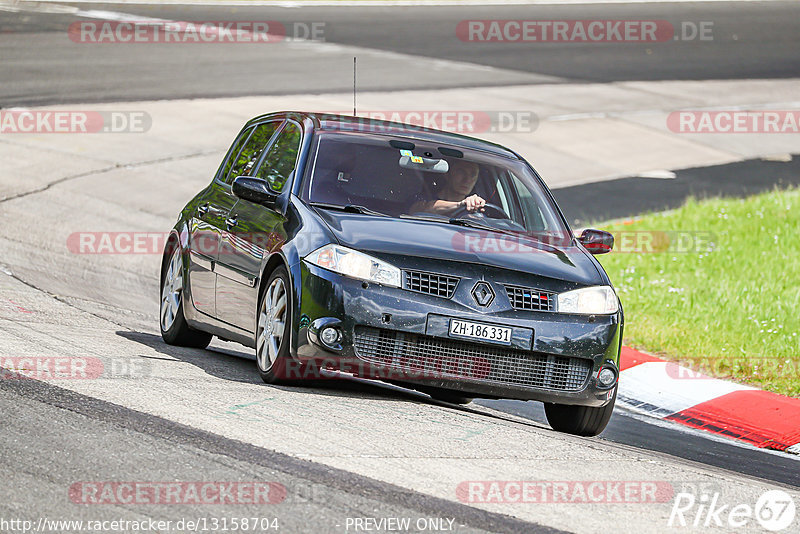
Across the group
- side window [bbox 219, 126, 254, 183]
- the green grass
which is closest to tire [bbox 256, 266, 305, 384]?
side window [bbox 219, 126, 254, 183]

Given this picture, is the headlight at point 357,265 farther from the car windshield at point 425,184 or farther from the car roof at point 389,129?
the car roof at point 389,129

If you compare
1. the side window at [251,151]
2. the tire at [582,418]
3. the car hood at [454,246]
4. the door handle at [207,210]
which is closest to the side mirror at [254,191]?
the car hood at [454,246]

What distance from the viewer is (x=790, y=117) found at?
86.7 feet

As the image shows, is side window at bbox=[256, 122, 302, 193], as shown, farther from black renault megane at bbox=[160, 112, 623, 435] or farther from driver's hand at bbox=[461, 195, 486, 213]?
driver's hand at bbox=[461, 195, 486, 213]

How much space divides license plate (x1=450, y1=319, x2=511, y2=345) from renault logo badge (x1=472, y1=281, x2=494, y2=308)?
13 centimetres

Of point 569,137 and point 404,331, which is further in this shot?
point 569,137

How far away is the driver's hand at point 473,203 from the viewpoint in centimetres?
869

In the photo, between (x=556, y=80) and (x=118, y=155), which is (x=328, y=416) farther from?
(x=556, y=80)

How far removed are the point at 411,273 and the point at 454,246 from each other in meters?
0.40

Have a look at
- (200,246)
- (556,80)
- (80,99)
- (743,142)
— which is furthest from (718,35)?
(200,246)

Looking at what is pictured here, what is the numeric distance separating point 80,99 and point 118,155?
3243 mm

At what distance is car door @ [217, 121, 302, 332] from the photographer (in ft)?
27.3

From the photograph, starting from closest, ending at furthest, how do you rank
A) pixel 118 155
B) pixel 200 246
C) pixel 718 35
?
pixel 200 246, pixel 118 155, pixel 718 35

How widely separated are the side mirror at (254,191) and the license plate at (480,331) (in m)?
1.62
